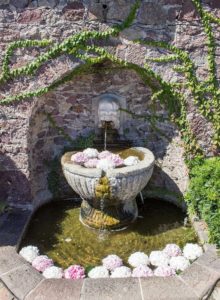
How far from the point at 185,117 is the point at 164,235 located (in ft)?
4.96

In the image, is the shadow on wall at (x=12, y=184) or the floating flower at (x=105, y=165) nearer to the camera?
the floating flower at (x=105, y=165)

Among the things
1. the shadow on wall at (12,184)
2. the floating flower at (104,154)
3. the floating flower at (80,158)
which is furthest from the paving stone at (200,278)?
the shadow on wall at (12,184)

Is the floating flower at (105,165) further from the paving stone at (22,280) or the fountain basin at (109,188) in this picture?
the paving stone at (22,280)

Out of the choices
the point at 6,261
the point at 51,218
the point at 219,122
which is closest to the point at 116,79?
the point at 219,122

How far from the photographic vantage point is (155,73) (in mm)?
4906

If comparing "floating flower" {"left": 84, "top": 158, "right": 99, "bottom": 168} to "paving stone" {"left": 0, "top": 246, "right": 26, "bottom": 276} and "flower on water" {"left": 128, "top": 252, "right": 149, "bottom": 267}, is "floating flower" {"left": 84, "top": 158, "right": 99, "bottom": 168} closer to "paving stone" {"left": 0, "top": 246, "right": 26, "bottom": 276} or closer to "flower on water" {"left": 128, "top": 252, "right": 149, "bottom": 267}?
"flower on water" {"left": 128, "top": 252, "right": 149, "bottom": 267}

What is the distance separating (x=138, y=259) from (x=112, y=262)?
291mm

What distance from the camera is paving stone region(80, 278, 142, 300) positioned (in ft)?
11.8

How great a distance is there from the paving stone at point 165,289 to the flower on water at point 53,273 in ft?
2.87

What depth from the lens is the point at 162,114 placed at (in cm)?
536

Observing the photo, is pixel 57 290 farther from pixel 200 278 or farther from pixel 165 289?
pixel 200 278

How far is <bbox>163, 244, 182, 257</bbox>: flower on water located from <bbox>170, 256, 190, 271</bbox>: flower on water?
0.45 ft

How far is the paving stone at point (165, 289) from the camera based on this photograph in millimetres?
3588

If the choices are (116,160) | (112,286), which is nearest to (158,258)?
(112,286)
